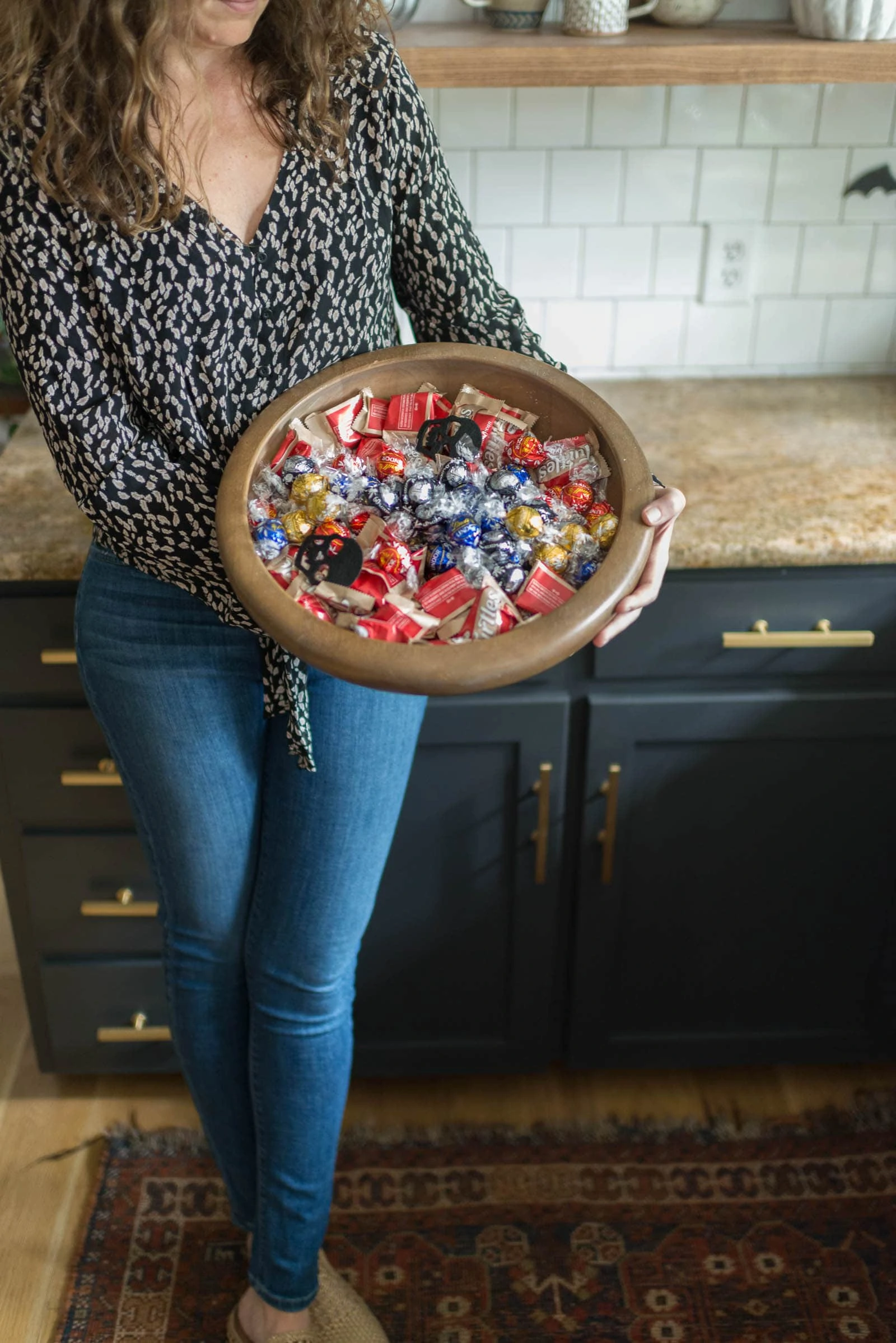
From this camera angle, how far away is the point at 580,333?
6.06ft

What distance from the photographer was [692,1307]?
146cm

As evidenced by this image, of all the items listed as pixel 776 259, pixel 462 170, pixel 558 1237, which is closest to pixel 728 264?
pixel 776 259

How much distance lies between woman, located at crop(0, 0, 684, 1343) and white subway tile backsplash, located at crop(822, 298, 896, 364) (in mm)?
894

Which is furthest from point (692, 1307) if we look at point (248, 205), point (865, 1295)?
point (248, 205)

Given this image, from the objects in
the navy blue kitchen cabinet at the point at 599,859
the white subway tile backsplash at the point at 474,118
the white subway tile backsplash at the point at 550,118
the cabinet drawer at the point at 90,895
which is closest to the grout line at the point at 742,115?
the white subway tile backsplash at the point at 550,118

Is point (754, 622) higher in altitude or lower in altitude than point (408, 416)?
lower

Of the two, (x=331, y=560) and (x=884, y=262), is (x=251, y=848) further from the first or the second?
(x=884, y=262)

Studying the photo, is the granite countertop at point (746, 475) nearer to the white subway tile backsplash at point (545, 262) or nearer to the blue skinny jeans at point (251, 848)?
the white subway tile backsplash at point (545, 262)

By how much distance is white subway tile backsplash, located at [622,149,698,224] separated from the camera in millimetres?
1728

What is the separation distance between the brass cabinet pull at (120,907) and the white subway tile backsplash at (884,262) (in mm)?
1427

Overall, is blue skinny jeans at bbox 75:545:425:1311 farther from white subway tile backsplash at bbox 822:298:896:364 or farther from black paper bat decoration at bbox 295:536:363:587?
white subway tile backsplash at bbox 822:298:896:364

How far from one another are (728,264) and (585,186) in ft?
0.83

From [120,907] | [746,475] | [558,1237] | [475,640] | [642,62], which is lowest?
[558,1237]

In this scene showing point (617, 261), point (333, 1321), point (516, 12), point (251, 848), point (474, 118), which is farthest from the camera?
point (617, 261)
